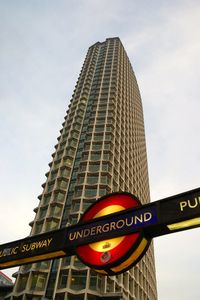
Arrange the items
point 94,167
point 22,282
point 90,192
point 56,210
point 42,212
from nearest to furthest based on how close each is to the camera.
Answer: point 22,282 → point 56,210 → point 90,192 → point 42,212 → point 94,167

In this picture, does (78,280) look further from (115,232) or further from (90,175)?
(115,232)

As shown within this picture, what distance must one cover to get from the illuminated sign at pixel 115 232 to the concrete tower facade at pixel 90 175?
32.7 metres

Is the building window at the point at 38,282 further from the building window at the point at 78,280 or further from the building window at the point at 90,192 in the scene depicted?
the building window at the point at 90,192

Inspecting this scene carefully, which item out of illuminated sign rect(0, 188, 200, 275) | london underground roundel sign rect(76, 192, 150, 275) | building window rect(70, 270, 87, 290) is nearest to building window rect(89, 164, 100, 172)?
building window rect(70, 270, 87, 290)

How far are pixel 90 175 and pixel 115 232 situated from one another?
4756 centimetres

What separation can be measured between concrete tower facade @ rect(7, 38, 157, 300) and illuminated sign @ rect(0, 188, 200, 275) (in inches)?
1287

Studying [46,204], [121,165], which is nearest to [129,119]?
[121,165]

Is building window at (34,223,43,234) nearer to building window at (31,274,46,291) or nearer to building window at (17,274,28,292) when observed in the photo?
building window at (17,274,28,292)

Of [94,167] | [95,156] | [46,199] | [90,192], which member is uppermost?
[95,156]

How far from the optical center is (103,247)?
15.8ft

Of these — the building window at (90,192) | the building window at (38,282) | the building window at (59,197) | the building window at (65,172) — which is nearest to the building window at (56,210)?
the building window at (59,197)

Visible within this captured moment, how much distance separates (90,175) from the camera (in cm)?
5219

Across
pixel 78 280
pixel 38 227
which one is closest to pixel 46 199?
pixel 38 227

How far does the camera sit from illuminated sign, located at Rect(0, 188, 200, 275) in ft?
14.2
